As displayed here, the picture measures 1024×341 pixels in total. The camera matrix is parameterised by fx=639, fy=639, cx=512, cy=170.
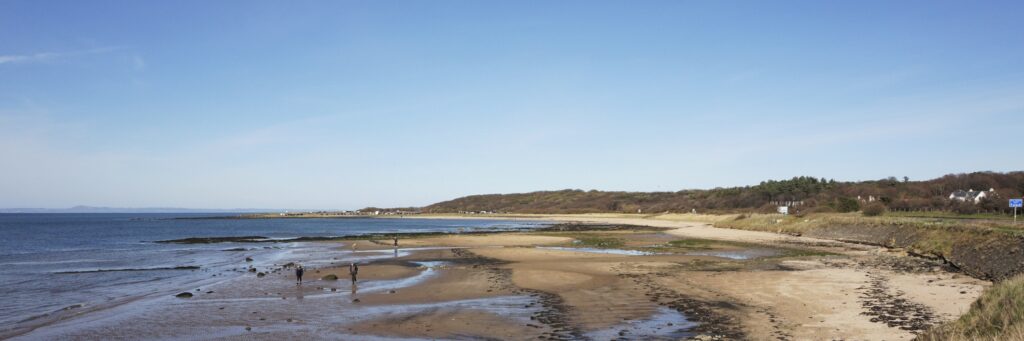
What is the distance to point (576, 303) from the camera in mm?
23484

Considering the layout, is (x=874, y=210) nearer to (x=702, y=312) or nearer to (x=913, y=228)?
(x=913, y=228)

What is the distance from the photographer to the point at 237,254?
5341 cm

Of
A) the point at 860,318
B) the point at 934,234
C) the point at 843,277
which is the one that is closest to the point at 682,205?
the point at 934,234

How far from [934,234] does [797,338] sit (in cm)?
3273

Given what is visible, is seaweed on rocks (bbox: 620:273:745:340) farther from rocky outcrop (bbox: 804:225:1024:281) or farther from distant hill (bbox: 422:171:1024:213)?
distant hill (bbox: 422:171:1024:213)

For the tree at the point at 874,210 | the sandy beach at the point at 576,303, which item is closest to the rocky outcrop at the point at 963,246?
the sandy beach at the point at 576,303

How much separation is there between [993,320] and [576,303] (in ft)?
42.5

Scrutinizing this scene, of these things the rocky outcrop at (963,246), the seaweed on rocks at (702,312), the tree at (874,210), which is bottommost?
the seaweed on rocks at (702,312)

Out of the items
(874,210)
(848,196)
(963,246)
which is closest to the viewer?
(963,246)

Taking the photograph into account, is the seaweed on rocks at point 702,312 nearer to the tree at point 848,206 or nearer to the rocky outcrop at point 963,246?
the rocky outcrop at point 963,246

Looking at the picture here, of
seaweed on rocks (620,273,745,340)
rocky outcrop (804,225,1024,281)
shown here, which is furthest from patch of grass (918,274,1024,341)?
rocky outcrop (804,225,1024,281)

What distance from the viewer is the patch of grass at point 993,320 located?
37.7ft

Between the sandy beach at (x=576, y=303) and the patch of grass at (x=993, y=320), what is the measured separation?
2.47 meters

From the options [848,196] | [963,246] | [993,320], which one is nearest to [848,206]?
[848,196]
